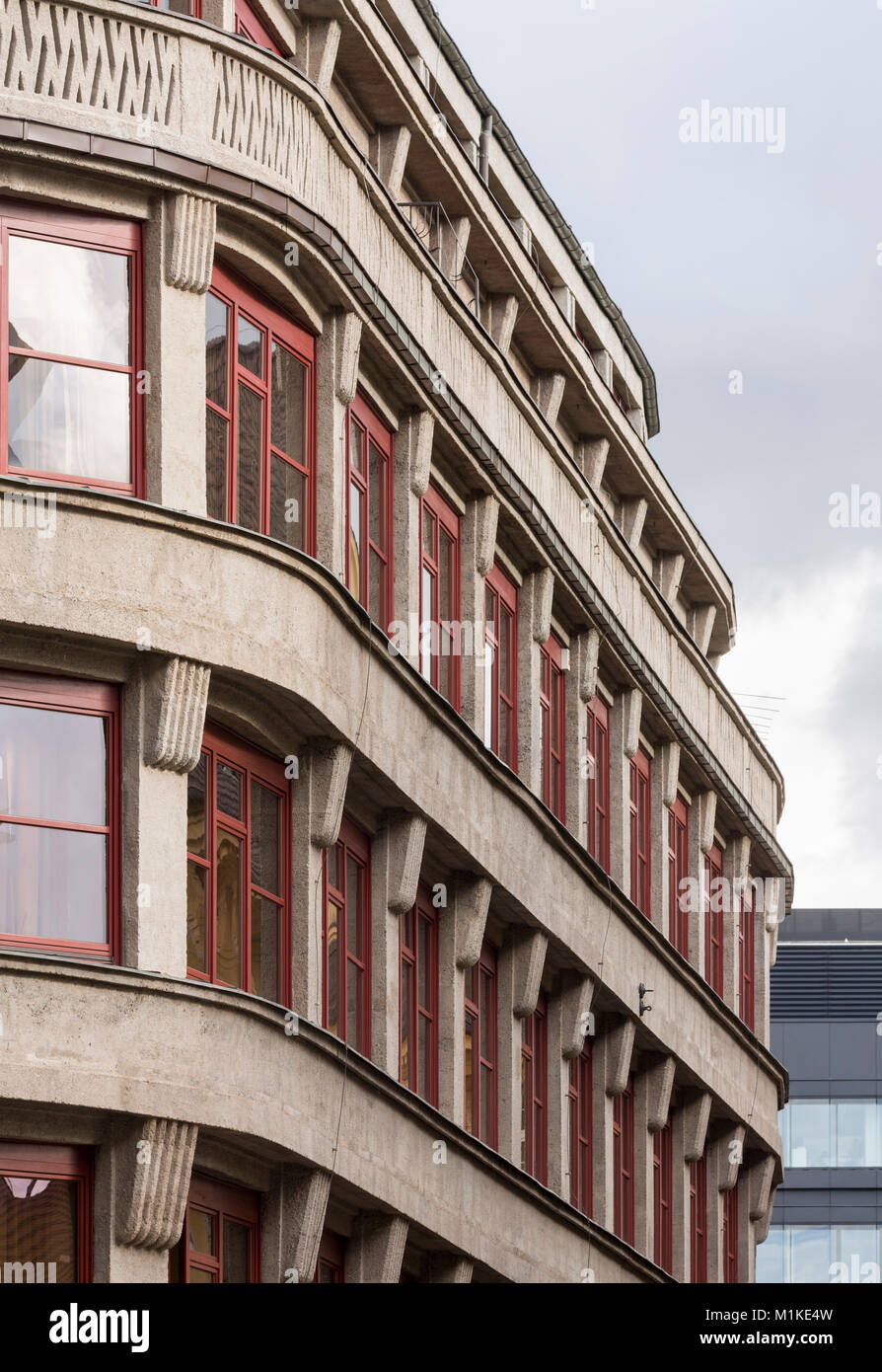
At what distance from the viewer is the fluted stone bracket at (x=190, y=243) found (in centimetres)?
2716

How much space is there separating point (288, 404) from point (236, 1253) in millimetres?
8094

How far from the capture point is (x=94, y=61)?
26.9 metres

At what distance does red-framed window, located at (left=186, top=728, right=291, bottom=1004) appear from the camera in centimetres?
2700

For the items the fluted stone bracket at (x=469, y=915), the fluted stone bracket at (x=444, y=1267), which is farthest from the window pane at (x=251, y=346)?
the fluted stone bracket at (x=444, y=1267)

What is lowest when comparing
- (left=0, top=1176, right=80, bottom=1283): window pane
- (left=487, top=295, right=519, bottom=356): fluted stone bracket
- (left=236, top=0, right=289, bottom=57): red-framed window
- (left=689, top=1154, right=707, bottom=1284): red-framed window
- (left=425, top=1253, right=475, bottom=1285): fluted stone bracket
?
(left=0, top=1176, right=80, bottom=1283): window pane

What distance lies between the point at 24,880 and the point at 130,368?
15.8 ft

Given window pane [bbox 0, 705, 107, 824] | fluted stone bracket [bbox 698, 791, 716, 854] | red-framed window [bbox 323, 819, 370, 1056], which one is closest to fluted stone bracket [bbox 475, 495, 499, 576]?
red-framed window [bbox 323, 819, 370, 1056]

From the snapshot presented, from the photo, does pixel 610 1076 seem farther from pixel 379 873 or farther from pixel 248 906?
pixel 248 906

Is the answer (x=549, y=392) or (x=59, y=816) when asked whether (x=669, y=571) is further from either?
(x=59, y=816)

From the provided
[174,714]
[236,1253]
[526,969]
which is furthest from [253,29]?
[526,969]

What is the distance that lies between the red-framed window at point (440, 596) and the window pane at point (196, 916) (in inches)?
254

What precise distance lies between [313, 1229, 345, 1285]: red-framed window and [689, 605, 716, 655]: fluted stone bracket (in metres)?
21.6

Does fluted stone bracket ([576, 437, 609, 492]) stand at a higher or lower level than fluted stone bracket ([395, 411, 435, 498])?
higher

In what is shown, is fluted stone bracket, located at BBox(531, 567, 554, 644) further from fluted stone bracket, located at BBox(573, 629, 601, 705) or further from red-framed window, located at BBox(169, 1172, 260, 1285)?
red-framed window, located at BBox(169, 1172, 260, 1285)
